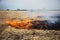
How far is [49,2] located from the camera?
2199mm

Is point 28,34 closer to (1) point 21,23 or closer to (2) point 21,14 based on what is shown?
(1) point 21,23

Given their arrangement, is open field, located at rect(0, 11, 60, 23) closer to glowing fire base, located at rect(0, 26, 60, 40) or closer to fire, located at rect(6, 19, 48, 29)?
fire, located at rect(6, 19, 48, 29)

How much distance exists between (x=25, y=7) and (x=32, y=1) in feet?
0.46

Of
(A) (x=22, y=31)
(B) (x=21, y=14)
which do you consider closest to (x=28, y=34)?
(A) (x=22, y=31)

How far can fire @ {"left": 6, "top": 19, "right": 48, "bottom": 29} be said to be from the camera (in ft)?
7.28

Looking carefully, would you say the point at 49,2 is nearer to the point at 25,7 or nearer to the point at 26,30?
the point at 25,7

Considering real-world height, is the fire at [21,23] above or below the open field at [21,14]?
below

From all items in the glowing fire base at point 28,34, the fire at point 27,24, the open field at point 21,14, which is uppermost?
the open field at point 21,14

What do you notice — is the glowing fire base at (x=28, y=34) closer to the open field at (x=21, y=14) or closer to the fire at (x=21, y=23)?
the fire at (x=21, y=23)

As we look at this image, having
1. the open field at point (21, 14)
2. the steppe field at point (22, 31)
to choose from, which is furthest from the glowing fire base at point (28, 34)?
the open field at point (21, 14)

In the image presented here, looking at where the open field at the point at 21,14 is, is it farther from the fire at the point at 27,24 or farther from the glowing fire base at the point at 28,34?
the glowing fire base at the point at 28,34

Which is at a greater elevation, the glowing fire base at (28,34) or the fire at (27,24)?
the fire at (27,24)

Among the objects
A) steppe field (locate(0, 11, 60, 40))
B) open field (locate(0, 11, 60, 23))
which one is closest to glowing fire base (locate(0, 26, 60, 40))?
steppe field (locate(0, 11, 60, 40))

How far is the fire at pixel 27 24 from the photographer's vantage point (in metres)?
2.22
